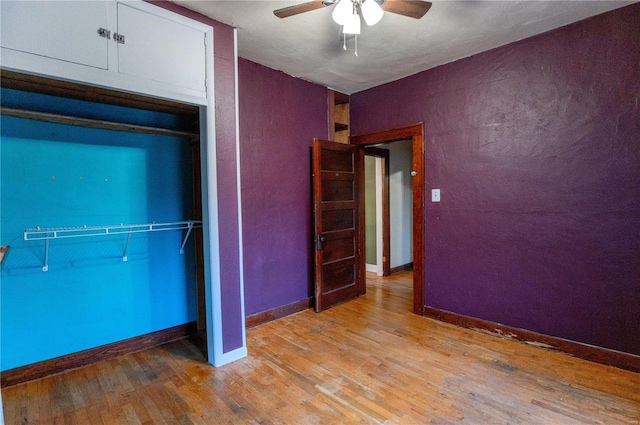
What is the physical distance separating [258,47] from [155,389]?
2717mm

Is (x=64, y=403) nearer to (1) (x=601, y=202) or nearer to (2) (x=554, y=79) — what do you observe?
(1) (x=601, y=202)

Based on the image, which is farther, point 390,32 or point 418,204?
point 418,204

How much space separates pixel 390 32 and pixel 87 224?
273cm

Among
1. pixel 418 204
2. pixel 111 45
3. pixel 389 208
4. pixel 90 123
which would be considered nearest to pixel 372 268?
pixel 389 208

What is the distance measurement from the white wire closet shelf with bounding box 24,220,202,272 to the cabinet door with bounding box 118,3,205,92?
115 centimetres

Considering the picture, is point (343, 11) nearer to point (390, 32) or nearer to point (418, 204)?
point (390, 32)

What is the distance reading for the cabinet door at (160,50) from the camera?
1.90 metres

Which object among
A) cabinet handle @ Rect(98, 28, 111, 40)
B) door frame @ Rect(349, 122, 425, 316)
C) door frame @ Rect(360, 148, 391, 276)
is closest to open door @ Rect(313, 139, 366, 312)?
door frame @ Rect(349, 122, 425, 316)

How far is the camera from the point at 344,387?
207cm

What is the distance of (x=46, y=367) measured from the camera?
7.22 feet

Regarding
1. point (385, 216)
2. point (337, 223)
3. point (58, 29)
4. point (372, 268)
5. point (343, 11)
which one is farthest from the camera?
point (372, 268)

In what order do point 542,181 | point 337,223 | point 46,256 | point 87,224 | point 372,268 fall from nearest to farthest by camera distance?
point 46,256 < point 87,224 < point 542,181 < point 337,223 < point 372,268

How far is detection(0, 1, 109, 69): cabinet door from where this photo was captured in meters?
1.55

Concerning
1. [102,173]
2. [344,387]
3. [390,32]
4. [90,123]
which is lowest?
[344,387]
